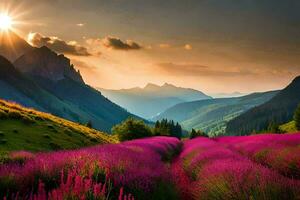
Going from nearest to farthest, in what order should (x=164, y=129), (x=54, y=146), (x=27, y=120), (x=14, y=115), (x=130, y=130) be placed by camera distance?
(x=54, y=146) → (x=14, y=115) → (x=27, y=120) → (x=130, y=130) → (x=164, y=129)

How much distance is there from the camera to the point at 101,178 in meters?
9.51

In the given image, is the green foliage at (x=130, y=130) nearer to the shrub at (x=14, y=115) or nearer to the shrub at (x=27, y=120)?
the shrub at (x=27, y=120)

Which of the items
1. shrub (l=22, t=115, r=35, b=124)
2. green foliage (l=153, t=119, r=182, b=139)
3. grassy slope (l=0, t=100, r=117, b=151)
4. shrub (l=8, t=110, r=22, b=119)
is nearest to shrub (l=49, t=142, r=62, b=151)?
grassy slope (l=0, t=100, r=117, b=151)

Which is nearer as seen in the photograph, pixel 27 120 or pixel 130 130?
pixel 27 120

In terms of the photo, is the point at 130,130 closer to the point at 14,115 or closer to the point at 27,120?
the point at 27,120

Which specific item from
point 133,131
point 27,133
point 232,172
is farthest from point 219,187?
point 133,131

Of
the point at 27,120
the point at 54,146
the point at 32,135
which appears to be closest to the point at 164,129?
the point at 27,120

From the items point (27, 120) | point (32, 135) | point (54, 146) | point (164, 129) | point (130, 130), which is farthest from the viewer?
point (164, 129)

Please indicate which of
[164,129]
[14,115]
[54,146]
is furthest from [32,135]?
[164,129]

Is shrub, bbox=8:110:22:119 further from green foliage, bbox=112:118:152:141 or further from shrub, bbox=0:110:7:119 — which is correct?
green foliage, bbox=112:118:152:141

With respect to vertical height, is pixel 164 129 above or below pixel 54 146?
above

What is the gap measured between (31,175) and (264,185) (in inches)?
224

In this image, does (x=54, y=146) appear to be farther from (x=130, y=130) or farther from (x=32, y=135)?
(x=130, y=130)

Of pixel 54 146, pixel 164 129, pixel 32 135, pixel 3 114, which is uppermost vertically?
pixel 164 129
